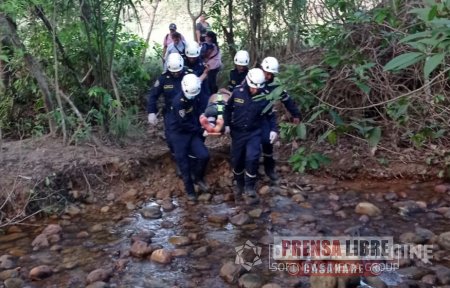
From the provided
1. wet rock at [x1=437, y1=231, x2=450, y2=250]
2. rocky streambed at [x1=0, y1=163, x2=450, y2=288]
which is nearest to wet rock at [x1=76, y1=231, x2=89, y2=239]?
rocky streambed at [x1=0, y1=163, x2=450, y2=288]

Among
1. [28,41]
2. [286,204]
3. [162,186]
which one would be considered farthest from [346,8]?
[28,41]

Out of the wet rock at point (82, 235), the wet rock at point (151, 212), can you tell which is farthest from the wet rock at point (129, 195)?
the wet rock at point (82, 235)

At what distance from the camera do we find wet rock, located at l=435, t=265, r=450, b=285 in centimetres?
395

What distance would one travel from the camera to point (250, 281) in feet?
13.4

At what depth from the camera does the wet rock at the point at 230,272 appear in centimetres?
416

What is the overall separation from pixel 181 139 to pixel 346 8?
2575mm

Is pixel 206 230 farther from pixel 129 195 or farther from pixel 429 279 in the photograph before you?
pixel 429 279

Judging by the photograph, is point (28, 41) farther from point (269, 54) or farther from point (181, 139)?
point (269, 54)

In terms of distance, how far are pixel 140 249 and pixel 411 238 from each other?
2.41m

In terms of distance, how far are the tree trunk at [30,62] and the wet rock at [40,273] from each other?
2796 millimetres

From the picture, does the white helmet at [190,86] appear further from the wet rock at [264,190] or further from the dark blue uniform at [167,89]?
the wet rock at [264,190]

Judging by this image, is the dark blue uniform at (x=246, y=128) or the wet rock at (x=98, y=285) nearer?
the wet rock at (x=98, y=285)

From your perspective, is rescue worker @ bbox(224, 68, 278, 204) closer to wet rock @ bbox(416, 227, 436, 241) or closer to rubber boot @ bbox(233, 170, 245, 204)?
rubber boot @ bbox(233, 170, 245, 204)

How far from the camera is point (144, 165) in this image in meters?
6.57
